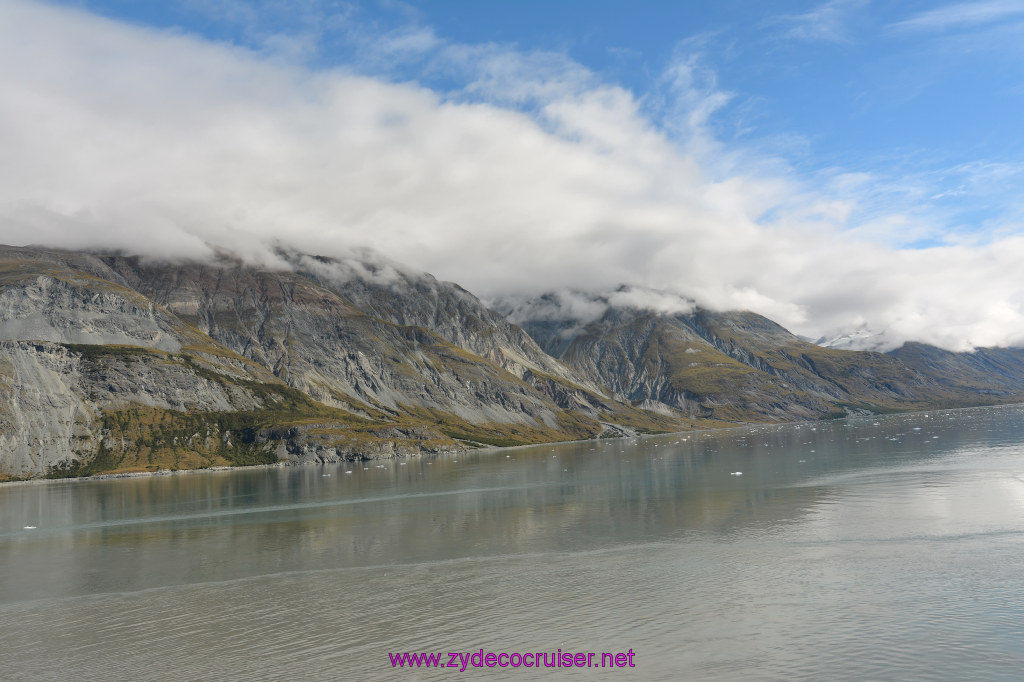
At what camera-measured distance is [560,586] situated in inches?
2007

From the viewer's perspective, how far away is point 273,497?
140 metres

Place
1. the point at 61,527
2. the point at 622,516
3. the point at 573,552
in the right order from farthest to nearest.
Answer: the point at 61,527 < the point at 622,516 < the point at 573,552

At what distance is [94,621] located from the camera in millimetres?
48844

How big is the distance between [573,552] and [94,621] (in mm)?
38180

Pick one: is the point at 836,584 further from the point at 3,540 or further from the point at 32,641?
the point at 3,540

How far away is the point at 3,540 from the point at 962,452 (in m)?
173

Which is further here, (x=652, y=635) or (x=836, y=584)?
(x=836, y=584)

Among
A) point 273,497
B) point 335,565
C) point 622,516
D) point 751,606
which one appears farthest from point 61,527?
point 751,606

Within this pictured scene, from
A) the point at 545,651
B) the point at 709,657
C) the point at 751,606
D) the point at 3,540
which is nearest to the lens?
the point at 709,657

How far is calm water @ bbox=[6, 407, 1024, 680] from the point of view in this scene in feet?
119

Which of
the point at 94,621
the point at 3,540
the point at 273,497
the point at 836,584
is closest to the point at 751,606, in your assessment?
the point at 836,584

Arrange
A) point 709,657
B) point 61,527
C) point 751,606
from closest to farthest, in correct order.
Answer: point 709,657 → point 751,606 → point 61,527

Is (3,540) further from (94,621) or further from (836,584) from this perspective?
(836,584)

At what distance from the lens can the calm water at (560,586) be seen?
36406mm
